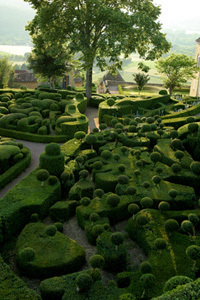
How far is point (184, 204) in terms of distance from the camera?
57.4ft

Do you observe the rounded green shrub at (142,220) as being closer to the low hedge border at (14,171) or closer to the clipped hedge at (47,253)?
the clipped hedge at (47,253)

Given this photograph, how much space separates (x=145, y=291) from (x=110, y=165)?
427 inches

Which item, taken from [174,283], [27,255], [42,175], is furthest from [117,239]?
[42,175]

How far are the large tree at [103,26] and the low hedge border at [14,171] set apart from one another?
1701cm

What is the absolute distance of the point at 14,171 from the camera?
2167 cm

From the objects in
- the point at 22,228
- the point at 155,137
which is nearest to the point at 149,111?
the point at 155,137

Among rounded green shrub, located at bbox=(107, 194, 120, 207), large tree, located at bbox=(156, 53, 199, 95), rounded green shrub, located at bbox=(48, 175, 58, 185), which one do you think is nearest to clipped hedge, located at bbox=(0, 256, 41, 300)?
rounded green shrub, located at bbox=(107, 194, 120, 207)

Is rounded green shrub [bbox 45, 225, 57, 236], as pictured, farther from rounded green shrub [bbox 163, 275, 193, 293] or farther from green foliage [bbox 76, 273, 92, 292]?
rounded green shrub [bbox 163, 275, 193, 293]

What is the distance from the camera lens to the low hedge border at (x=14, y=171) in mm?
20594

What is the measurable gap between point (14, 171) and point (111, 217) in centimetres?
897

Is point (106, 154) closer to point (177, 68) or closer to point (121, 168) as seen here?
point (121, 168)

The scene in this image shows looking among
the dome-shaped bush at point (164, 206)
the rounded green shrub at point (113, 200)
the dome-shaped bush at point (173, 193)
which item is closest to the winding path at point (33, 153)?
the rounded green shrub at point (113, 200)

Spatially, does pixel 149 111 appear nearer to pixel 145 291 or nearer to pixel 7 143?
pixel 7 143

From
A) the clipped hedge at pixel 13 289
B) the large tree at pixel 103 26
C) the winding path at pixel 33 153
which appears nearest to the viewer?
the clipped hedge at pixel 13 289
